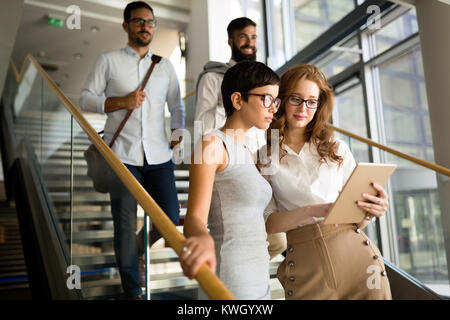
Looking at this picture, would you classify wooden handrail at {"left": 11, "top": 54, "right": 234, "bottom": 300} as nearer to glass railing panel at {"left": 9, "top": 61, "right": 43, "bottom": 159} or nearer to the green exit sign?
glass railing panel at {"left": 9, "top": 61, "right": 43, "bottom": 159}

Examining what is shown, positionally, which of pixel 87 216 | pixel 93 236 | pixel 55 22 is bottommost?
pixel 93 236

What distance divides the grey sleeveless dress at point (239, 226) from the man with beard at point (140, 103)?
127 centimetres

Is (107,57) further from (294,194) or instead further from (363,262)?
(363,262)

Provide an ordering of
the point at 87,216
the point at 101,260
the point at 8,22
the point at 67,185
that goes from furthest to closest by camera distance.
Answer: the point at 8,22, the point at 67,185, the point at 87,216, the point at 101,260

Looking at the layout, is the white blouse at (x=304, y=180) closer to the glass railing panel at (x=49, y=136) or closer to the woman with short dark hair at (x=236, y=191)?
the woman with short dark hair at (x=236, y=191)

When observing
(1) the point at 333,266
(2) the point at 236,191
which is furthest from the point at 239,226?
(1) the point at 333,266

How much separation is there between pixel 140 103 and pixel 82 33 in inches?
268

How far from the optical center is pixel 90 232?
2.38 metres

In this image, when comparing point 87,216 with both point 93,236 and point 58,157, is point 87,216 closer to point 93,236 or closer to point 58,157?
point 93,236

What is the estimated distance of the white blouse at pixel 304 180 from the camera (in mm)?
1492

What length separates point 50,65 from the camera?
997cm

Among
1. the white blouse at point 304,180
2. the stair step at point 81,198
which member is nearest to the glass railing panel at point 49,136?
the stair step at point 81,198
